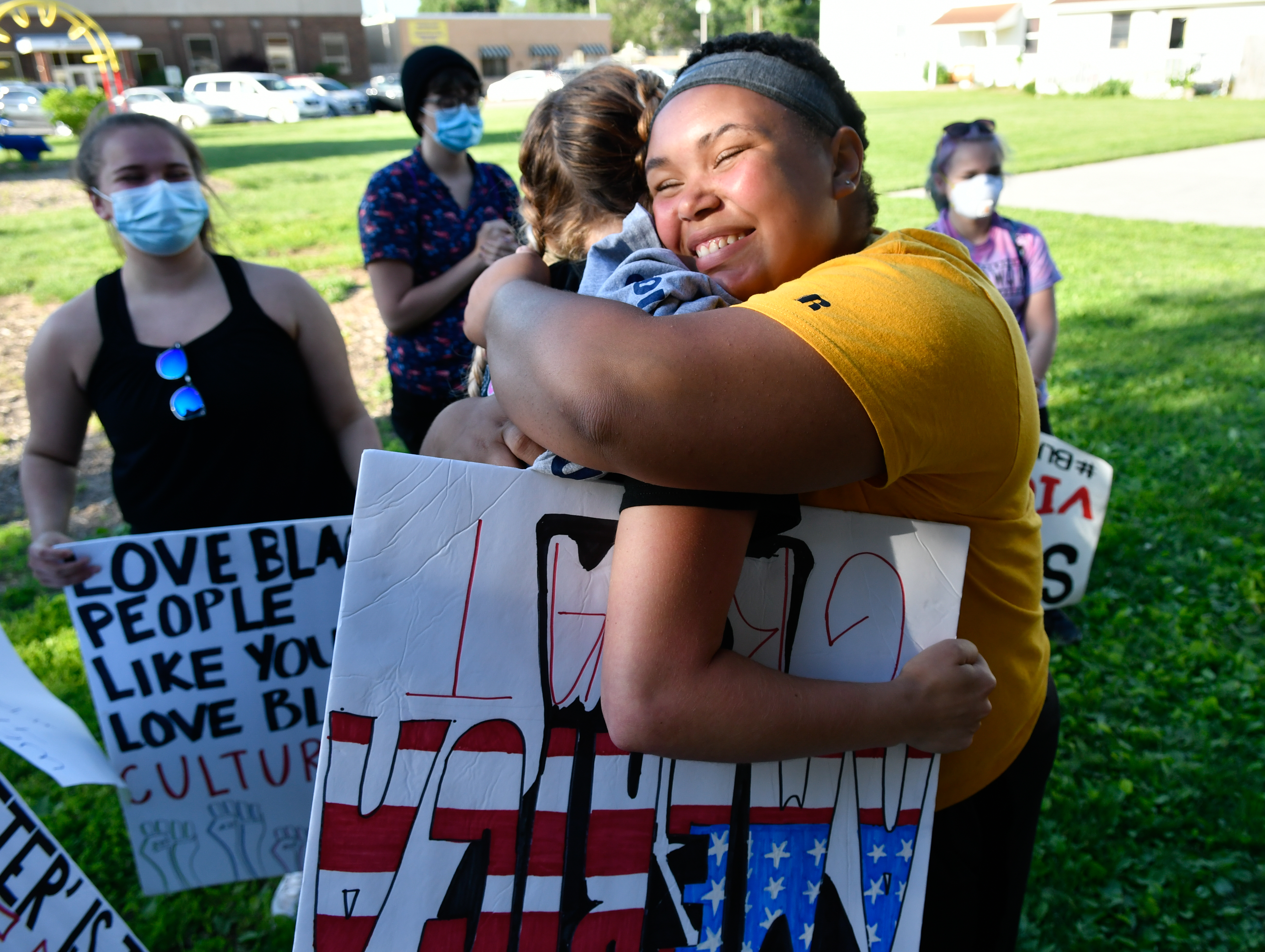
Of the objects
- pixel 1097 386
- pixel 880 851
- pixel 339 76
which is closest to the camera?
pixel 880 851

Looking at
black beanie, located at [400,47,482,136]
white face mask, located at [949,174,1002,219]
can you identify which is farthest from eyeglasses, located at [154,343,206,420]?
white face mask, located at [949,174,1002,219]

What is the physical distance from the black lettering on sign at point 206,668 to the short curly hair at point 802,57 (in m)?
2.01

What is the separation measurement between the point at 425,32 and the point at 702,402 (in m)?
60.2

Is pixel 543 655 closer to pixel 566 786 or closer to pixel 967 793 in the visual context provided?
pixel 566 786

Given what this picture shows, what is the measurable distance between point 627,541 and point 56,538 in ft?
6.72

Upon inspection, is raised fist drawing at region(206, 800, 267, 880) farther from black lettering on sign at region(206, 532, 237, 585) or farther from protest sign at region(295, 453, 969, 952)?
protest sign at region(295, 453, 969, 952)

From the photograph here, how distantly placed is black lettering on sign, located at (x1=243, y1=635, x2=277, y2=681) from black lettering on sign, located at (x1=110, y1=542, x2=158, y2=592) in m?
0.32

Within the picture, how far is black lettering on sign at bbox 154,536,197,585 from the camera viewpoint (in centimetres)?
249

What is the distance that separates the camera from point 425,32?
5428 centimetres

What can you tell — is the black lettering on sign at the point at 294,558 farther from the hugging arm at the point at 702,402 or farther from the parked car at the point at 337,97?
the parked car at the point at 337,97

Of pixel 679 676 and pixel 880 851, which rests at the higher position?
pixel 679 676

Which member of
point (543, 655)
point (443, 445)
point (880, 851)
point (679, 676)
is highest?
point (443, 445)

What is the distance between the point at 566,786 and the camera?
1404 mm

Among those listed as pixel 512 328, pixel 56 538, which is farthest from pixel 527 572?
pixel 56 538
